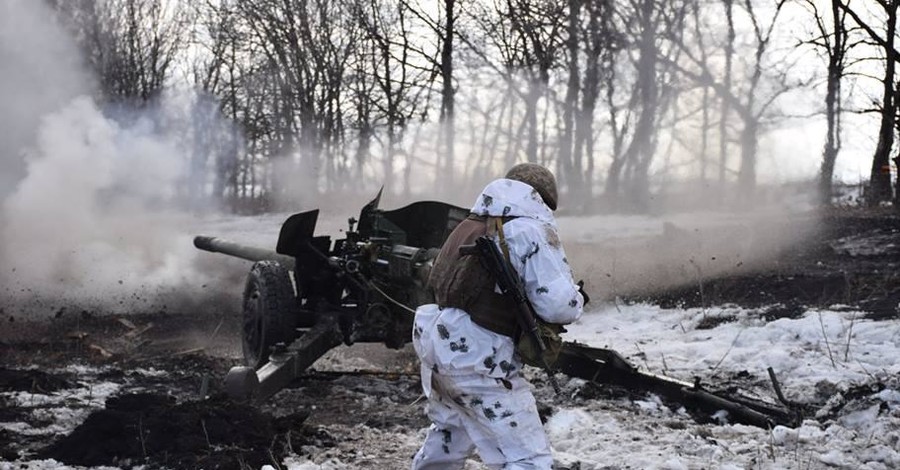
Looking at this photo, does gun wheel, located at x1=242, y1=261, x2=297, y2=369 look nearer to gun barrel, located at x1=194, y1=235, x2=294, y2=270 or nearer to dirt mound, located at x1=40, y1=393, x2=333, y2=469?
gun barrel, located at x1=194, y1=235, x2=294, y2=270

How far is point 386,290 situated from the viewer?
282 inches

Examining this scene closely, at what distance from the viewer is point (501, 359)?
380 centimetres

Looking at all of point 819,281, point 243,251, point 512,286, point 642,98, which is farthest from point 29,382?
point 642,98

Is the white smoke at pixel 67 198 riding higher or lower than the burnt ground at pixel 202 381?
higher

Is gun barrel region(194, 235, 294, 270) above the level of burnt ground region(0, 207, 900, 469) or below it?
above

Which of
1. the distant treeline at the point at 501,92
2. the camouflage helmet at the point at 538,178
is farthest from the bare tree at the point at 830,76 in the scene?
the camouflage helmet at the point at 538,178

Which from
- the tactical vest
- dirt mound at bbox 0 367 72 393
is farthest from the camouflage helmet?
dirt mound at bbox 0 367 72 393

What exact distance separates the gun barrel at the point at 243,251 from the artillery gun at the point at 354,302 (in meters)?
0.04

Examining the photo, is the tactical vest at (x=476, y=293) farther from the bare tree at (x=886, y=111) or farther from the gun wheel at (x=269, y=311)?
the bare tree at (x=886, y=111)

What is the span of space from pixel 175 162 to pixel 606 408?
13.2 meters

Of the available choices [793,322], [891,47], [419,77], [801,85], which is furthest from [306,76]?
[793,322]

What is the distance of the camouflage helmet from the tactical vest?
10.8 inches

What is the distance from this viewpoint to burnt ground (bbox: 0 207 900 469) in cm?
530

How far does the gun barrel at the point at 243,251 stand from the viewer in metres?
8.15
